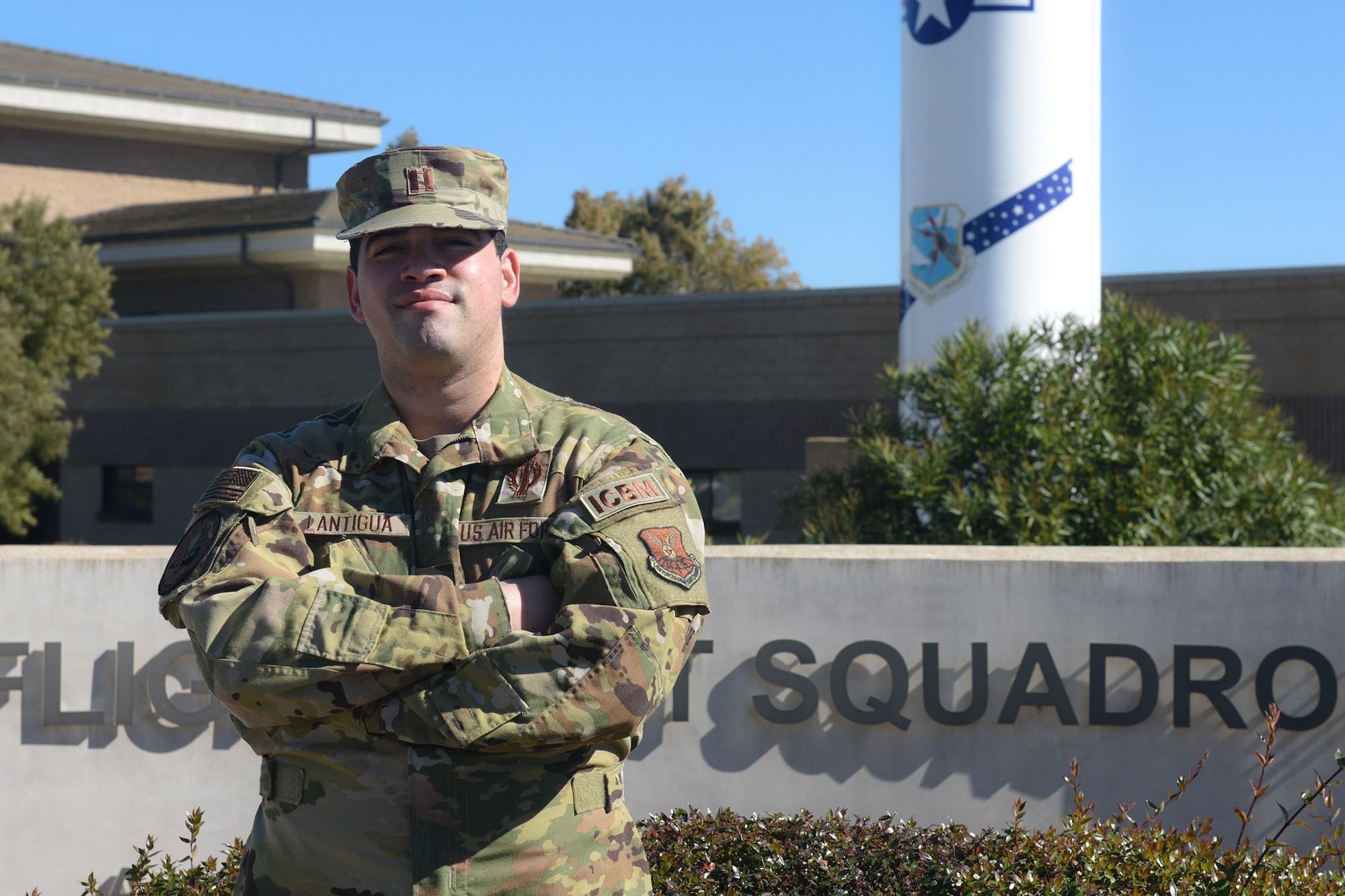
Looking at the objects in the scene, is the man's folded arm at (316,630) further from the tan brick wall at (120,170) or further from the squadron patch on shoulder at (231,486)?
the tan brick wall at (120,170)

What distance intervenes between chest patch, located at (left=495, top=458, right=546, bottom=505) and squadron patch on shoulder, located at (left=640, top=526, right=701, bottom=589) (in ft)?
0.79

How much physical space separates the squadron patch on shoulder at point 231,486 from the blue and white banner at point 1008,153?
28.2 feet

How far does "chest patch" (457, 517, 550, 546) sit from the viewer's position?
2711mm

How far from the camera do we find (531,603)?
8.58ft

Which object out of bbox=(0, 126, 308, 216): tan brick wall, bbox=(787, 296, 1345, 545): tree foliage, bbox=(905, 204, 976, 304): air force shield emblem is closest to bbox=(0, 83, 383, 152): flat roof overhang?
bbox=(0, 126, 308, 216): tan brick wall

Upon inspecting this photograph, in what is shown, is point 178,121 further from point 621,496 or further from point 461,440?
point 621,496

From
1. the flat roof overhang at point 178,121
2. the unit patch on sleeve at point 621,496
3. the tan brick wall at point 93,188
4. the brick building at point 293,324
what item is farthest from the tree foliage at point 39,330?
the unit patch on sleeve at point 621,496

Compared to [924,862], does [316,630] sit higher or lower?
higher

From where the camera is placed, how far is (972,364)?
873 cm

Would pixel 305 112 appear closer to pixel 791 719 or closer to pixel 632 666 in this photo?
pixel 791 719

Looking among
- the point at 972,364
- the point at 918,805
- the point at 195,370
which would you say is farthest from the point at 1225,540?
the point at 195,370

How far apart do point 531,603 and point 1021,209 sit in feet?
28.8

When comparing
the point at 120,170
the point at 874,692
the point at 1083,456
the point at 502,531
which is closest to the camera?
the point at 502,531

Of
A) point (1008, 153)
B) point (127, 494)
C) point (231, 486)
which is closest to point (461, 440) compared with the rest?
point (231, 486)
